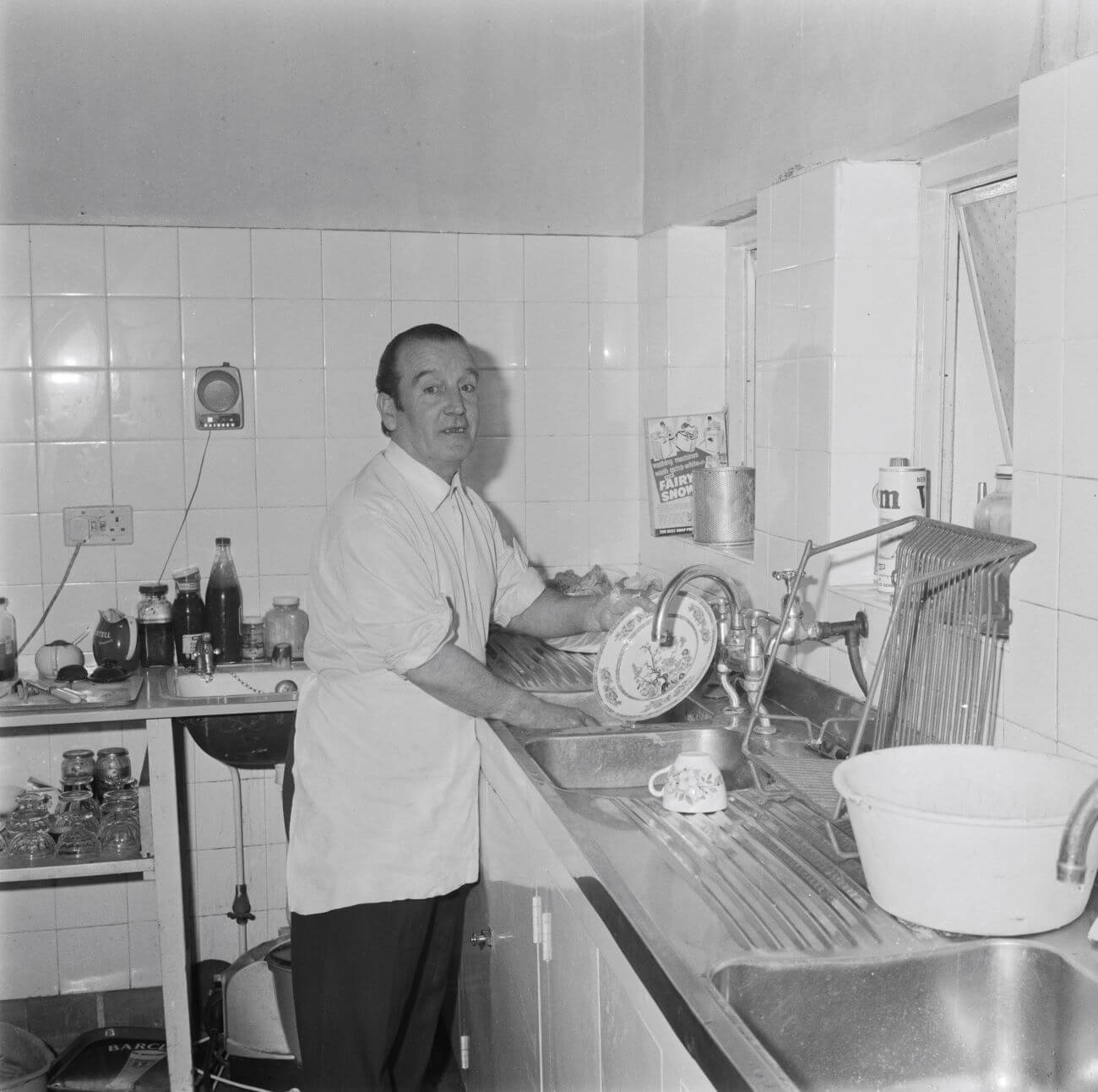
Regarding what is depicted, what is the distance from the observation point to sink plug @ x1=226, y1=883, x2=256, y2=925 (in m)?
3.00

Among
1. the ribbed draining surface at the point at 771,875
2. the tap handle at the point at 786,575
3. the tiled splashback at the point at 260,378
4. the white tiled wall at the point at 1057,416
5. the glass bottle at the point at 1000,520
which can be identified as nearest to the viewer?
the ribbed draining surface at the point at 771,875

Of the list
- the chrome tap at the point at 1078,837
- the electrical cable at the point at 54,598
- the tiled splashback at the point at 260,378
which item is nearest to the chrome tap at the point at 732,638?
the chrome tap at the point at 1078,837

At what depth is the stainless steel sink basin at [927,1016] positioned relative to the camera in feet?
3.92

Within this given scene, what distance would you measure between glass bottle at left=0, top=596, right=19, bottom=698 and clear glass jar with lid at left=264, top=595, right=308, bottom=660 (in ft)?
1.76

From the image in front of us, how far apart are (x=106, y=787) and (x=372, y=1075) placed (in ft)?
3.35

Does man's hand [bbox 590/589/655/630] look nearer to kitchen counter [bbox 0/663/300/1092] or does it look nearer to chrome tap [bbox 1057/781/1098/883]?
kitchen counter [bbox 0/663/300/1092]

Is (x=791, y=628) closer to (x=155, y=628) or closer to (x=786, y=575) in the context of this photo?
(x=786, y=575)

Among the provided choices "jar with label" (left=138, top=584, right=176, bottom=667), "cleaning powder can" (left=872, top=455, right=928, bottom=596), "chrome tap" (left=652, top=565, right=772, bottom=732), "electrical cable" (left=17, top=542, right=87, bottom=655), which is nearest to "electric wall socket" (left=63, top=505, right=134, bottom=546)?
"electrical cable" (left=17, top=542, right=87, bottom=655)

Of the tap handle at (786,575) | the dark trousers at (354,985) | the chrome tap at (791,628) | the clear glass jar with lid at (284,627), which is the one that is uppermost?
the tap handle at (786,575)

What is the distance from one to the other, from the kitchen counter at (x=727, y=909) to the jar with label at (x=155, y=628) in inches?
53.4

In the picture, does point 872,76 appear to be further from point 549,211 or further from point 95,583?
point 95,583

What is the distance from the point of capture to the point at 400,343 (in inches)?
87.4

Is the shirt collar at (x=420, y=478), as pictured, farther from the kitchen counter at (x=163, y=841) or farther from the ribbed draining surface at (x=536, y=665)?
the kitchen counter at (x=163, y=841)

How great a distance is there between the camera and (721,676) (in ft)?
6.93
